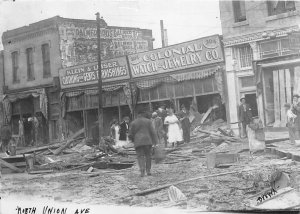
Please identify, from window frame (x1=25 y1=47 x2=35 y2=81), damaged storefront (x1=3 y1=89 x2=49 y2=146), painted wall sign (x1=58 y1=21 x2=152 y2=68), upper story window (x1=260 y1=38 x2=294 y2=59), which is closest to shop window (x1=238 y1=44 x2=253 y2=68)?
upper story window (x1=260 y1=38 x2=294 y2=59)

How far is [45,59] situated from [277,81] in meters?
13.9

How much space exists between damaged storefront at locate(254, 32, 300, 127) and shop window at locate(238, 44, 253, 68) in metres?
1.63

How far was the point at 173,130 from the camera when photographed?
11984 mm

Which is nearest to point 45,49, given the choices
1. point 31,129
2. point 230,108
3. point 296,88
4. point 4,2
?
point 31,129

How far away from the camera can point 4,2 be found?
11461 millimetres

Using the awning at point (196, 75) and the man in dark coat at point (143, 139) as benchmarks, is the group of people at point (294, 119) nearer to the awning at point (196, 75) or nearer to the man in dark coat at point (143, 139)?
the man in dark coat at point (143, 139)

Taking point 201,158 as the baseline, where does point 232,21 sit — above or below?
above

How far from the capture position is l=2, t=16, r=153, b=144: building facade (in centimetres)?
1977

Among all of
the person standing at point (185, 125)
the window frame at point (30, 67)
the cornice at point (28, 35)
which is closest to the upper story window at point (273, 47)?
the person standing at point (185, 125)

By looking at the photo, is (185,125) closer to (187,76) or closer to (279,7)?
(187,76)

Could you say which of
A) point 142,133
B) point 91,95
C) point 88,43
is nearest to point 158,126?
point 142,133

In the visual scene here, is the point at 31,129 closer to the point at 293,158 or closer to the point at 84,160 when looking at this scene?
the point at 84,160

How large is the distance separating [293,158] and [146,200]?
104 inches

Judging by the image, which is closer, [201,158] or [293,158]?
[293,158]
